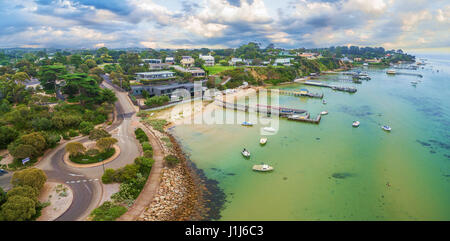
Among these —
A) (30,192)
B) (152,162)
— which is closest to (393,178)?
(152,162)

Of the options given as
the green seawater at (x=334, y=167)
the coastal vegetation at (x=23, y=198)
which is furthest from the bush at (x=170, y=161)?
the coastal vegetation at (x=23, y=198)

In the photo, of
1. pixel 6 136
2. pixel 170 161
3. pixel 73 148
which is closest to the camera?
pixel 73 148

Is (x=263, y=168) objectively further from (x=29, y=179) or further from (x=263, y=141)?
(x=29, y=179)

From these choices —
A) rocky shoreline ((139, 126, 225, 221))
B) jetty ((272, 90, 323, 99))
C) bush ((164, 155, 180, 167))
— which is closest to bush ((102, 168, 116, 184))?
rocky shoreline ((139, 126, 225, 221))

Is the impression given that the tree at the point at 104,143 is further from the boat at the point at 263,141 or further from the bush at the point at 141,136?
the boat at the point at 263,141

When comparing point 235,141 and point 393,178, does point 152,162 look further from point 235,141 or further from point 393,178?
point 393,178

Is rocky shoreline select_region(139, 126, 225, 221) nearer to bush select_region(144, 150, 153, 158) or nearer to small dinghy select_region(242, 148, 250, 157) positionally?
bush select_region(144, 150, 153, 158)

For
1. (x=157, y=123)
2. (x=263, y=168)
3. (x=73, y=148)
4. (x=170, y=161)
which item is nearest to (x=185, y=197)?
(x=170, y=161)
